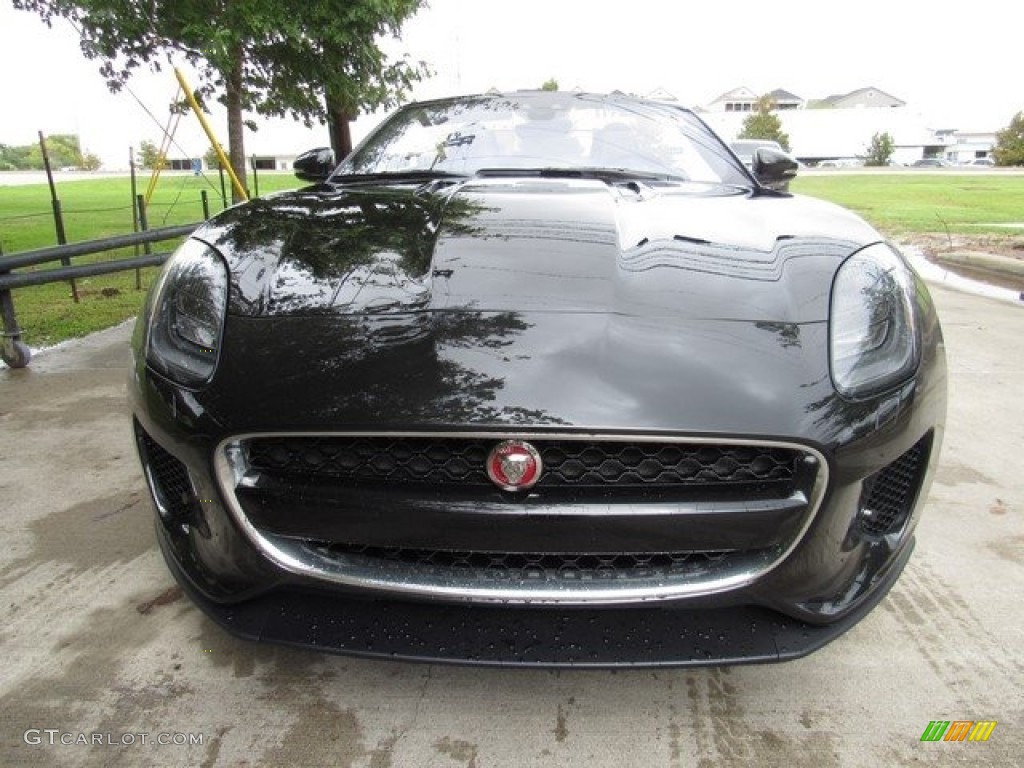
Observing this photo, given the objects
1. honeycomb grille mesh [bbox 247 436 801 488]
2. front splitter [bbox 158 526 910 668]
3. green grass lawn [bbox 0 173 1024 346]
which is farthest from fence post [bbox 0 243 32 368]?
honeycomb grille mesh [bbox 247 436 801 488]

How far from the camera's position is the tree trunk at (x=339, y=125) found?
9.26 metres

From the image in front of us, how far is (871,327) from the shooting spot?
161cm

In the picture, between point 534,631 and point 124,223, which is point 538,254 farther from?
point 124,223

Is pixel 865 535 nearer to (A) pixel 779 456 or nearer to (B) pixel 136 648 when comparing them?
A: (A) pixel 779 456

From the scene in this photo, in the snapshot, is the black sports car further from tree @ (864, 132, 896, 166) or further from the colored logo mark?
tree @ (864, 132, 896, 166)

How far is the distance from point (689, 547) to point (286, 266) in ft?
3.64

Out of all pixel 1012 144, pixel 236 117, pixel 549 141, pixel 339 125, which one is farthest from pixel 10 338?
pixel 1012 144

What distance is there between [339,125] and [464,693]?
9902 mm

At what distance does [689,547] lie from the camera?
4.69 ft

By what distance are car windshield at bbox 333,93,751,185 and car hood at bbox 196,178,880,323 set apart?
0.52 m

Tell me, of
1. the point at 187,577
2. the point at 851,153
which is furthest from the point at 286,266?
the point at 851,153

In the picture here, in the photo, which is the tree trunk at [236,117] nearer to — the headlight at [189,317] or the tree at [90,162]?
the headlight at [189,317]

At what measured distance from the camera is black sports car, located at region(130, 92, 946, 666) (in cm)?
142

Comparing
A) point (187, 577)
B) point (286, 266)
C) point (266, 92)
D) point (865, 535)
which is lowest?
→ point (187, 577)
